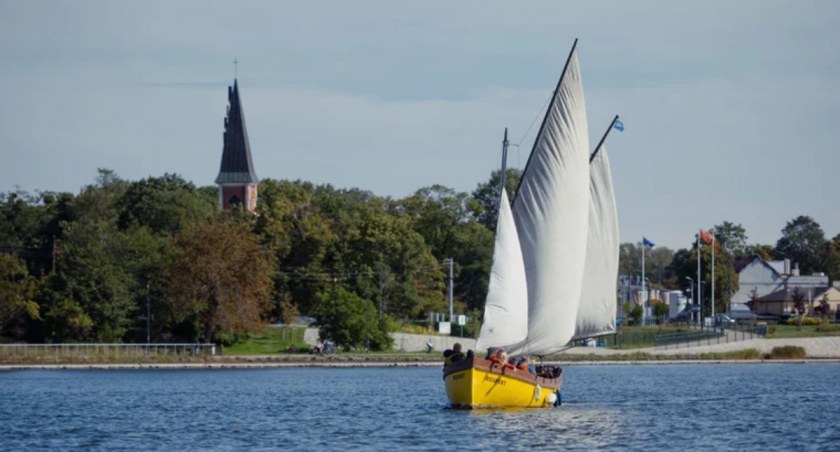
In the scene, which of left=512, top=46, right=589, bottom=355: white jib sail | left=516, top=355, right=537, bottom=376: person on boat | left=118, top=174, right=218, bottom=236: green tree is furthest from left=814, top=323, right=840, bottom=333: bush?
left=516, top=355, right=537, bottom=376: person on boat

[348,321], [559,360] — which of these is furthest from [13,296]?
[559,360]

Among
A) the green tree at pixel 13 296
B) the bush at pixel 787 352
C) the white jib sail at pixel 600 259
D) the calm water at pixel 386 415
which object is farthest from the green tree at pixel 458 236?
the white jib sail at pixel 600 259

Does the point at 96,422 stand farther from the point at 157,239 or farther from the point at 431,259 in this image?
the point at 431,259

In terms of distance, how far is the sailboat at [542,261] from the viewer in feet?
156

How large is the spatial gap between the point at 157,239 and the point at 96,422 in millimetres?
66078

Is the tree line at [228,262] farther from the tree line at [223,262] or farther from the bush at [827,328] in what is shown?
the bush at [827,328]

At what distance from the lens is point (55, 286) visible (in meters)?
100

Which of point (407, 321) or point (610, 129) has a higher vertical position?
point (610, 129)

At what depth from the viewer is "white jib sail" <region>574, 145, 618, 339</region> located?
52.6 metres

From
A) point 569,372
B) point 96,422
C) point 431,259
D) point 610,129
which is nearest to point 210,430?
point 96,422

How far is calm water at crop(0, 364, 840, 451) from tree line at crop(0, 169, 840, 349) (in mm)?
19472

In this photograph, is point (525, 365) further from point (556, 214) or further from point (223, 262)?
point (223, 262)

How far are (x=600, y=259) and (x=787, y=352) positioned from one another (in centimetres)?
6045

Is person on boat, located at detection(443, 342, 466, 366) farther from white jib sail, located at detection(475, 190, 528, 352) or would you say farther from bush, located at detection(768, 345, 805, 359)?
bush, located at detection(768, 345, 805, 359)
